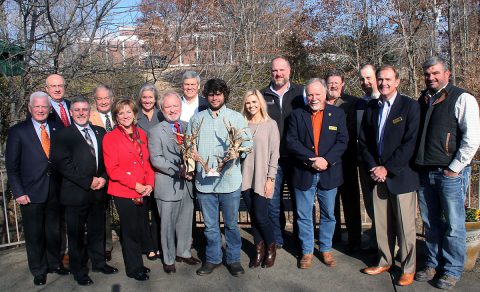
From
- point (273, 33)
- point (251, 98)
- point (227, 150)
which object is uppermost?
point (273, 33)

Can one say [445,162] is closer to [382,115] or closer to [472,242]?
[382,115]

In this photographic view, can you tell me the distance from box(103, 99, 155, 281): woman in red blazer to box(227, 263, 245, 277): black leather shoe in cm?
91

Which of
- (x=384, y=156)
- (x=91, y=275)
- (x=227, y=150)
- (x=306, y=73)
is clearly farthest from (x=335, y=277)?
(x=306, y=73)

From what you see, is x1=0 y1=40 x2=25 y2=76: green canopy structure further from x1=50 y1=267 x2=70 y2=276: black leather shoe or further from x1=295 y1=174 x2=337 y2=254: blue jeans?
x1=295 y1=174 x2=337 y2=254: blue jeans

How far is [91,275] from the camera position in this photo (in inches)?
177

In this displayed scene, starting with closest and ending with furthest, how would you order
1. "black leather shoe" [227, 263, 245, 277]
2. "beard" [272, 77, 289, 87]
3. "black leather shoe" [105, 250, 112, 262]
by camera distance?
"black leather shoe" [227, 263, 245, 277], "beard" [272, 77, 289, 87], "black leather shoe" [105, 250, 112, 262]

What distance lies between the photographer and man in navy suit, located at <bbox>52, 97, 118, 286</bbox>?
4070mm

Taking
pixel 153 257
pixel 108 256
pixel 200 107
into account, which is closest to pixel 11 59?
pixel 200 107

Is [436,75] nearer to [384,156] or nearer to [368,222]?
[384,156]

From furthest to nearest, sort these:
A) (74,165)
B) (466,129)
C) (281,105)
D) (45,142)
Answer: (281,105), (45,142), (74,165), (466,129)

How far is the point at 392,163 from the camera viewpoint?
4.00 metres

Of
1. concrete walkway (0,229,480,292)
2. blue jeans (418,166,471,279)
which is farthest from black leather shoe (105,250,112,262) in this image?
blue jeans (418,166,471,279)

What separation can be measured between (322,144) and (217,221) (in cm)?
138

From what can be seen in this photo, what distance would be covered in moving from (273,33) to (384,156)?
12235 mm
